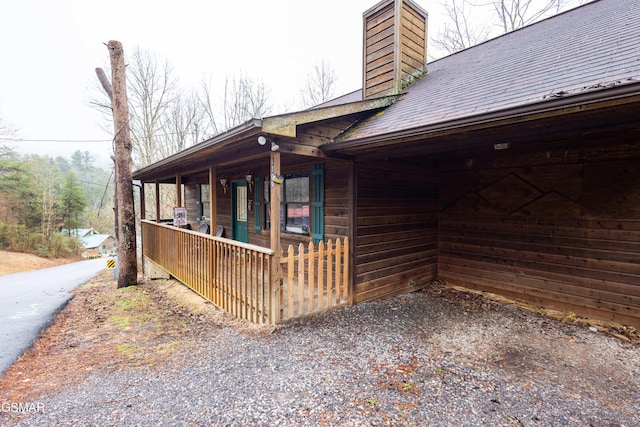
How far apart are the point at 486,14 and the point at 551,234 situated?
11258mm

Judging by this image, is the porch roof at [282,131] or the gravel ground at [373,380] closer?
the gravel ground at [373,380]

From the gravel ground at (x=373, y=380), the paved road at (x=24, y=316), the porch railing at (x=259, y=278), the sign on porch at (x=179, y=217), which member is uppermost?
the sign on porch at (x=179, y=217)

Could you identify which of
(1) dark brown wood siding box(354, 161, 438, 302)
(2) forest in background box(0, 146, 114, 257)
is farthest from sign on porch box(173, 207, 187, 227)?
(2) forest in background box(0, 146, 114, 257)

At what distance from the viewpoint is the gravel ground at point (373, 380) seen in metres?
2.23

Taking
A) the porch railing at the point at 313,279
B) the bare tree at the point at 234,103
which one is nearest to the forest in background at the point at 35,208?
the bare tree at the point at 234,103

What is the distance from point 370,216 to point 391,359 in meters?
2.16

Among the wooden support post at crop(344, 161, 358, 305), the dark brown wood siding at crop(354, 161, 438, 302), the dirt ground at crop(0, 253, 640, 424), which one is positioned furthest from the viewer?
the dark brown wood siding at crop(354, 161, 438, 302)

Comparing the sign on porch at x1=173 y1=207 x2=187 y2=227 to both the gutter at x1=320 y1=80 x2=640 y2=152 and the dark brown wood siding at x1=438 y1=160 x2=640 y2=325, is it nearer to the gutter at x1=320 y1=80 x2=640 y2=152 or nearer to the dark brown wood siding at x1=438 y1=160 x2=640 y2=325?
the gutter at x1=320 y1=80 x2=640 y2=152

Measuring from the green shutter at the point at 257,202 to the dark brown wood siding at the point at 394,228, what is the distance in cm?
281

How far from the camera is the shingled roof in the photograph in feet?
8.97

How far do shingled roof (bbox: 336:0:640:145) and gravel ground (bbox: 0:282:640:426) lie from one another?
2463mm

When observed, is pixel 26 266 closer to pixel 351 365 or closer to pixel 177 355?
pixel 177 355

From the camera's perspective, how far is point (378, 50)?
623 cm

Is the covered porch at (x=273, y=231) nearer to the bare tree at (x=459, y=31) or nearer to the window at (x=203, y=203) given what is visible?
the window at (x=203, y=203)
